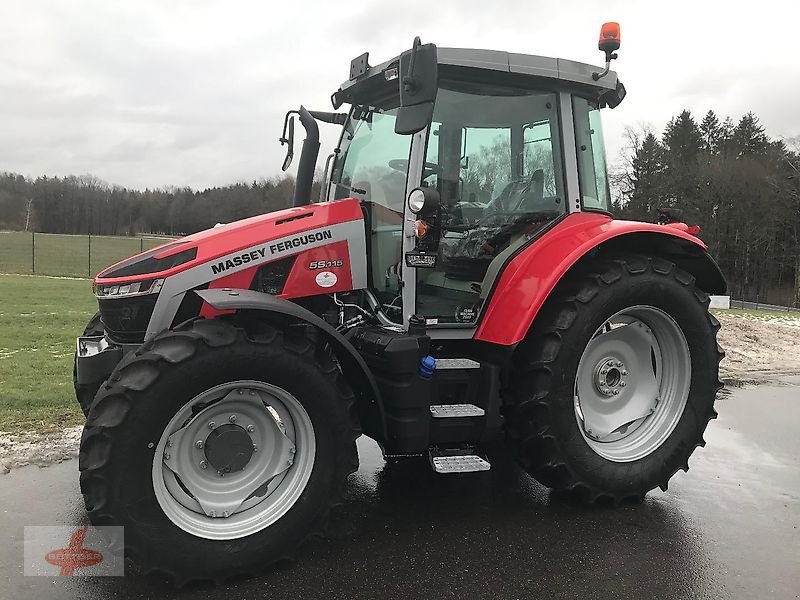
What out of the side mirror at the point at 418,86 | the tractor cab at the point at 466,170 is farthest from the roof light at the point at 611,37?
the side mirror at the point at 418,86

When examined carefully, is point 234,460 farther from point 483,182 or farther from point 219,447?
point 483,182

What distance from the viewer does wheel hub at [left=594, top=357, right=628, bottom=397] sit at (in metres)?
4.23

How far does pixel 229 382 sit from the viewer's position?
10.1 ft

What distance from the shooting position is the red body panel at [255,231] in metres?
3.52

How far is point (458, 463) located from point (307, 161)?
2337 mm

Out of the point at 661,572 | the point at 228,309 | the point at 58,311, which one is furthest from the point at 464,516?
the point at 58,311

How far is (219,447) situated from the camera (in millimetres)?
3199

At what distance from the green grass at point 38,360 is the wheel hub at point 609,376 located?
166 inches

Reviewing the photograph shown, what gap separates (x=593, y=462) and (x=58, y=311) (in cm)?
1217

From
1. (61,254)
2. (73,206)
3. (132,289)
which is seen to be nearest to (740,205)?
(61,254)

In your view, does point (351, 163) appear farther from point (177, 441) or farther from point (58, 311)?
point (58, 311)

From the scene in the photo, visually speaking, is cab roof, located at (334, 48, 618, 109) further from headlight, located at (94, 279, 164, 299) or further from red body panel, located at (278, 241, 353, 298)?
headlight, located at (94, 279, 164, 299)

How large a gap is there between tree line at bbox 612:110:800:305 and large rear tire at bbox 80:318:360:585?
39642 mm

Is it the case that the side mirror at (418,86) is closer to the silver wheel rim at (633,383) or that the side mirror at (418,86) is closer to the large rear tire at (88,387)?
the silver wheel rim at (633,383)
